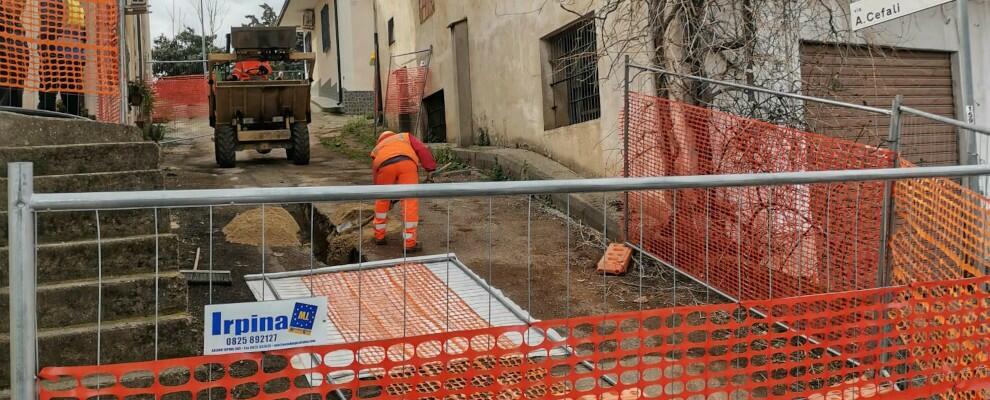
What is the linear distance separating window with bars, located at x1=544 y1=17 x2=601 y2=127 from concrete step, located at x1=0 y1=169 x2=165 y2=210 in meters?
5.30

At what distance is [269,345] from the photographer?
2410 mm

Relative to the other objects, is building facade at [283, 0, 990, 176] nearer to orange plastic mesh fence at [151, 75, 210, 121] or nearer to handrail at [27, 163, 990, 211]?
handrail at [27, 163, 990, 211]

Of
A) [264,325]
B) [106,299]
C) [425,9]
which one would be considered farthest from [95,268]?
[425,9]

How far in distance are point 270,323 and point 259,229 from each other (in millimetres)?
4560

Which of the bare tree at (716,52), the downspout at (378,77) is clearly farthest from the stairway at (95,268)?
the downspout at (378,77)

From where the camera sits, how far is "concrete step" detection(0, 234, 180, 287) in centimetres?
383

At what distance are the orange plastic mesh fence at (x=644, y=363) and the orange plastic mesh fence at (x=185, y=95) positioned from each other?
66.3 feet

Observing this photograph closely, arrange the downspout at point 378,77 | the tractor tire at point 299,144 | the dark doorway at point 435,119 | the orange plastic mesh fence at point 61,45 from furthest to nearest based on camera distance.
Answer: the downspout at point 378,77 → the dark doorway at point 435,119 → the tractor tire at point 299,144 → the orange plastic mesh fence at point 61,45

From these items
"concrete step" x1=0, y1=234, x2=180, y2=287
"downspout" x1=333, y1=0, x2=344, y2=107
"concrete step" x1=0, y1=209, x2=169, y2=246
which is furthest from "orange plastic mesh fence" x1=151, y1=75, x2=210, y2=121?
"concrete step" x1=0, y1=234, x2=180, y2=287

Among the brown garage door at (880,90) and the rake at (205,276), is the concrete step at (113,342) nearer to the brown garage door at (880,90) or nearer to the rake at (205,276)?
the rake at (205,276)

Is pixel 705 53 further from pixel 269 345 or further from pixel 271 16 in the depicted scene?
pixel 271 16

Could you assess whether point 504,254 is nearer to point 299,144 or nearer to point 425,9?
point 299,144

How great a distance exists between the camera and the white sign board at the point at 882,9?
14.3ft

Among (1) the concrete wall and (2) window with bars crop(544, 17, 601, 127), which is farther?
(2) window with bars crop(544, 17, 601, 127)
